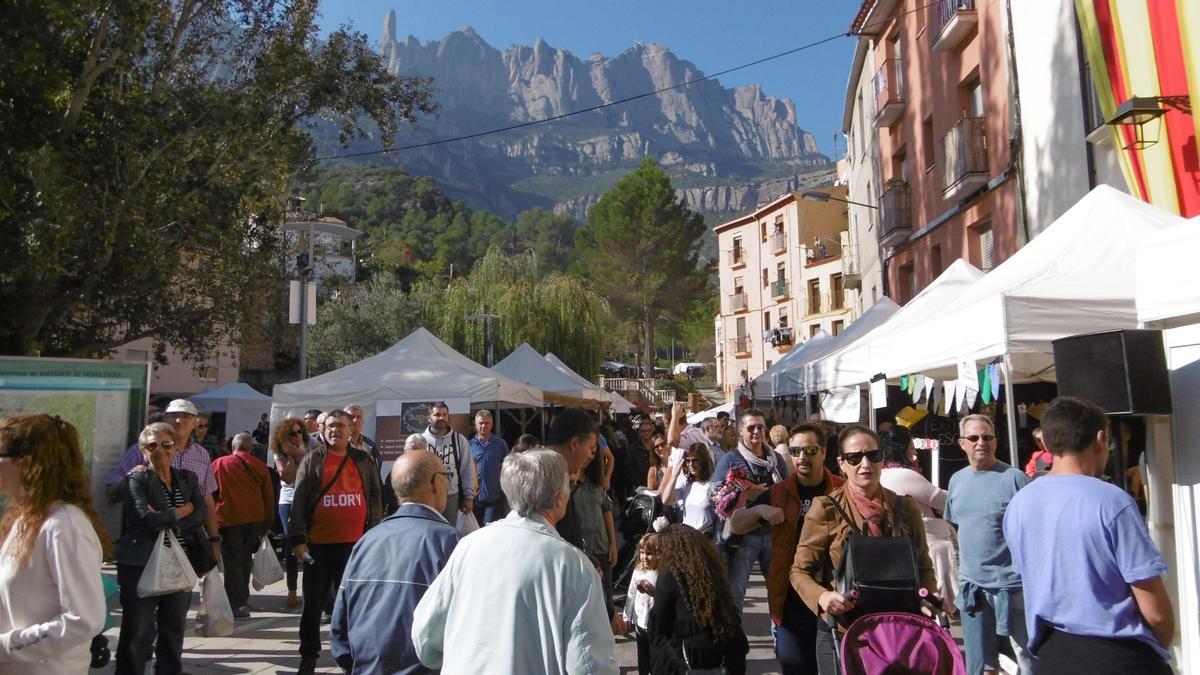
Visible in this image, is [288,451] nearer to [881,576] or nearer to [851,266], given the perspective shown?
[881,576]

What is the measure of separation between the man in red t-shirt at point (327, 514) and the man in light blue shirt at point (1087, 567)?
434 centimetres

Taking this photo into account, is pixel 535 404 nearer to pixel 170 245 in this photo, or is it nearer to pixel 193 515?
pixel 170 245

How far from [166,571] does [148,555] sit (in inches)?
6.9

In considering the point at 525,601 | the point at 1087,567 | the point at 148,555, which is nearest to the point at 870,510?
the point at 1087,567

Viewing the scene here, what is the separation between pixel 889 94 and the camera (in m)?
20.0

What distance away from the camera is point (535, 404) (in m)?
15.6

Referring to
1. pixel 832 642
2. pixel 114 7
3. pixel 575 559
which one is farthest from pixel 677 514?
pixel 114 7

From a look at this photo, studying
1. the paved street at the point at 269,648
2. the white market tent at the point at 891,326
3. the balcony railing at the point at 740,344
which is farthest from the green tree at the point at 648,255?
the paved street at the point at 269,648

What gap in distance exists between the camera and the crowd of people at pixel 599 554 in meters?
2.75

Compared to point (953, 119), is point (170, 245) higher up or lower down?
lower down

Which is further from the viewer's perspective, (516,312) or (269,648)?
(516,312)

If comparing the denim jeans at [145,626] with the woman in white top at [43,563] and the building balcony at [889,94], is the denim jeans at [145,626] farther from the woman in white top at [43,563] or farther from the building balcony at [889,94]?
the building balcony at [889,94]

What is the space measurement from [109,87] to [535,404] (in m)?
7.89

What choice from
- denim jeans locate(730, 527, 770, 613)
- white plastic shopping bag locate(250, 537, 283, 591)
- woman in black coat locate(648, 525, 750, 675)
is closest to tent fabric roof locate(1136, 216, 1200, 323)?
woman in black coat locate(648, 525, 750, 675)
